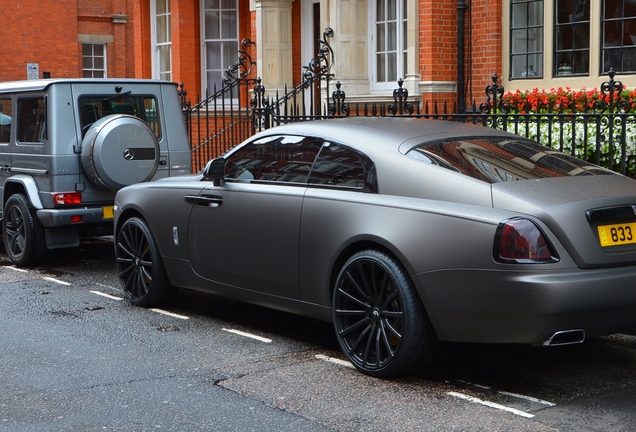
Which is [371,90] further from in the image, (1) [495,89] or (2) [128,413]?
(2) [128,413]

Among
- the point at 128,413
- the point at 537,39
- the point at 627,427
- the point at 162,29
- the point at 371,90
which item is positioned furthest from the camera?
the point at 162,29

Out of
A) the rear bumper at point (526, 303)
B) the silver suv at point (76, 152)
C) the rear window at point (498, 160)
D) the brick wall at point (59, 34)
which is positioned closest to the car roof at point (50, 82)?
the silver suv at point (76, 152)

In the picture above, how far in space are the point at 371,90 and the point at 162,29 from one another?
715 centimetres

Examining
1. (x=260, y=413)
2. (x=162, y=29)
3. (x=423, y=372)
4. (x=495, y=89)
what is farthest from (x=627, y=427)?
(x=162, y=29)

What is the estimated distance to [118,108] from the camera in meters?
10.3

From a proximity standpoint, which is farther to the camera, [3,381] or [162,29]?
[162,29]

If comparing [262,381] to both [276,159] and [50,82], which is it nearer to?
[276,159]

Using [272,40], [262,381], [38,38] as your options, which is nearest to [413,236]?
[262,381]

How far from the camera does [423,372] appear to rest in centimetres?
598

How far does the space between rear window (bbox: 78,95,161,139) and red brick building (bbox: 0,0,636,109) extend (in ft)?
15.1

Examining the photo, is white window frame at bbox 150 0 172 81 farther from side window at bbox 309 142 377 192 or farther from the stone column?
side window at bbox 309 142 377 192

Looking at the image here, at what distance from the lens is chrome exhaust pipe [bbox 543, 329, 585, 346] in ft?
17.1

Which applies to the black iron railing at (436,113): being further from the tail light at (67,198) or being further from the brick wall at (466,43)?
the tail light at (67,198)

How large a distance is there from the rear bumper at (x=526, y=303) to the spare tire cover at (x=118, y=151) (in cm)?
506
